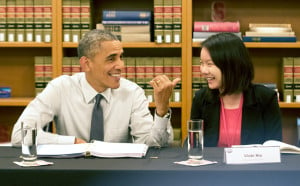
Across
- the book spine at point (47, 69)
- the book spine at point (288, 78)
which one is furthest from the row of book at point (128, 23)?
the book spine at point (288, 78)

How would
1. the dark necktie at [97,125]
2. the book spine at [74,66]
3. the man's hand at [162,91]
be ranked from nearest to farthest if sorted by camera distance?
the man's hand at [162,91], the dark necktie at [97,125], the book spine at [74,66]

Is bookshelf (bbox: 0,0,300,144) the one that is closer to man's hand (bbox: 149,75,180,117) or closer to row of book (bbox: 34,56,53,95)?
row of book (bbox: 34,56,53,95)

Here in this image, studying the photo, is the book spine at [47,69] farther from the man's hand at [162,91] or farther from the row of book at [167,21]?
the man's hand at [162,91]

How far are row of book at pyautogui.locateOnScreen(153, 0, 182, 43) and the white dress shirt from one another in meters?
1.10

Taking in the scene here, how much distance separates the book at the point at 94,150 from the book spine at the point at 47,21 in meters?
1.80

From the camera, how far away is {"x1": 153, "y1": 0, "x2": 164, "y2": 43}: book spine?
3.65 metres

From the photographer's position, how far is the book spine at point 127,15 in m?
3.66

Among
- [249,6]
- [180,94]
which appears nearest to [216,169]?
[180,94]

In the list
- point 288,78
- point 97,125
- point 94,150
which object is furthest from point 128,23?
point 94,150

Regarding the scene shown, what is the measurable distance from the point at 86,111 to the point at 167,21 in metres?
1.32

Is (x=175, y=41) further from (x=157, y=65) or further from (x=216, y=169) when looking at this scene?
(x=216, y=169)

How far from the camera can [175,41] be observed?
12.0ft

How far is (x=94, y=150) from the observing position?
1.94m

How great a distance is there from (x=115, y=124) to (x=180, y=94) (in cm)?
126
